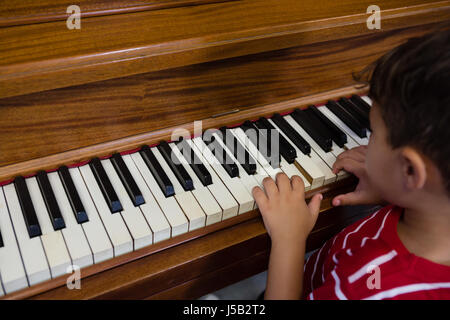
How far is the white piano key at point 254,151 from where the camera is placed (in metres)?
1.17

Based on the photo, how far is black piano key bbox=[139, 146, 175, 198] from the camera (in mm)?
1064

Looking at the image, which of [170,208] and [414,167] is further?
[170,208]

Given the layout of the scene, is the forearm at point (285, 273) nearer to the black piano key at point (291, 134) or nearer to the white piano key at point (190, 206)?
the white piano key at point (190, 206)

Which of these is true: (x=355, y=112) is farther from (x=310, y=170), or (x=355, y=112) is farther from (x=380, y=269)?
(x=380, y=269)

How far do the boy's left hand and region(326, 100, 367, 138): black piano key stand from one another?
13.8 inches

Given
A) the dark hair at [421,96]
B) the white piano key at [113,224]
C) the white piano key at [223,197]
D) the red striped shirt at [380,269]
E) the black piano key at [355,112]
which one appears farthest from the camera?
the black piano key at [355,112]

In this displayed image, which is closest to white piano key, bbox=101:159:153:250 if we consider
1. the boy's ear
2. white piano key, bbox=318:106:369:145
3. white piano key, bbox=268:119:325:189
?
white piano key, bbox=268:119:325:189

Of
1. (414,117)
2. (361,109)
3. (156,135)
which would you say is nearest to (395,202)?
(414,117)

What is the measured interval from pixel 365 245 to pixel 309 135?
44 cm

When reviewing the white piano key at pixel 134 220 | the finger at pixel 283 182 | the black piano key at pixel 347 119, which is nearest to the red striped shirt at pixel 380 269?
the finger at pixel 283 182

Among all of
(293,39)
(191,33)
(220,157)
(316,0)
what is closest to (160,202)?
(220,157)

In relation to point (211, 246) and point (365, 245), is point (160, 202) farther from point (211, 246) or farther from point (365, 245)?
point (365, 245)

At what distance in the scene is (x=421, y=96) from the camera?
30.0 inches

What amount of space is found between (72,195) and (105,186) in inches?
3.3
